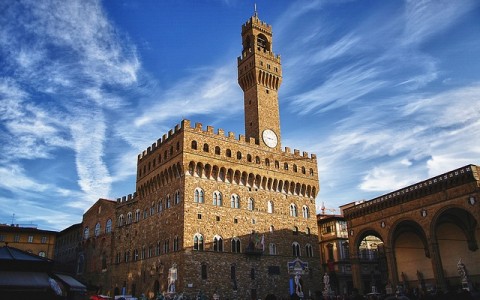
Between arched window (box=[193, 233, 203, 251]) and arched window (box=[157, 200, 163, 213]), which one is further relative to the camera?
arched window (box=[157, 200, 163, 213])

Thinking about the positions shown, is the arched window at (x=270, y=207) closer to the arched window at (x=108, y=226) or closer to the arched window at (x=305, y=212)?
the arched window at (x=305, y=212)

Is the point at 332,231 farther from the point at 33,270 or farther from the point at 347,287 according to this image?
the point at 33,270

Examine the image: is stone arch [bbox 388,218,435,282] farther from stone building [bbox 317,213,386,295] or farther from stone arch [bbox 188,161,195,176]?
stone arch [bbox 188,161,195,176]

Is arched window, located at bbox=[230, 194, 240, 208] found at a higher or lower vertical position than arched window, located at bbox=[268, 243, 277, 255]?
higher

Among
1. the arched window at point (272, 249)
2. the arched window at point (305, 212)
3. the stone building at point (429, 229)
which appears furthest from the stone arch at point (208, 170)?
the stone building at point (429, 229)

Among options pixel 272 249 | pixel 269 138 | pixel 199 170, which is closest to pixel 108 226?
pixel 199 170

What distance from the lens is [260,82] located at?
47.7 meters

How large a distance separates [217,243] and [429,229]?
18.8 meters

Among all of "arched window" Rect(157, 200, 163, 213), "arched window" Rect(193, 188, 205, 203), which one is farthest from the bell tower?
"arched window" Rect(157, 200, 163, 213)

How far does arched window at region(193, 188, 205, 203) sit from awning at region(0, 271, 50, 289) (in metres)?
24.1

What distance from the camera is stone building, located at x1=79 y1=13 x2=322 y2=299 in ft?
125

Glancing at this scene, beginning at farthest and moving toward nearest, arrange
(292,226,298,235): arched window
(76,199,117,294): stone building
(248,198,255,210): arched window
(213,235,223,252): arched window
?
(76,199,117,294): stone building < (292,226,298,235): arched window < (248,198,255,210): arched window < (213,235,223,252): arched window

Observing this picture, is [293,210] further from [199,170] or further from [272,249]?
[199,170]

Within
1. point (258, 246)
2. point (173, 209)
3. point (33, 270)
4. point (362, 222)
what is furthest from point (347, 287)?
point (33, 270)
